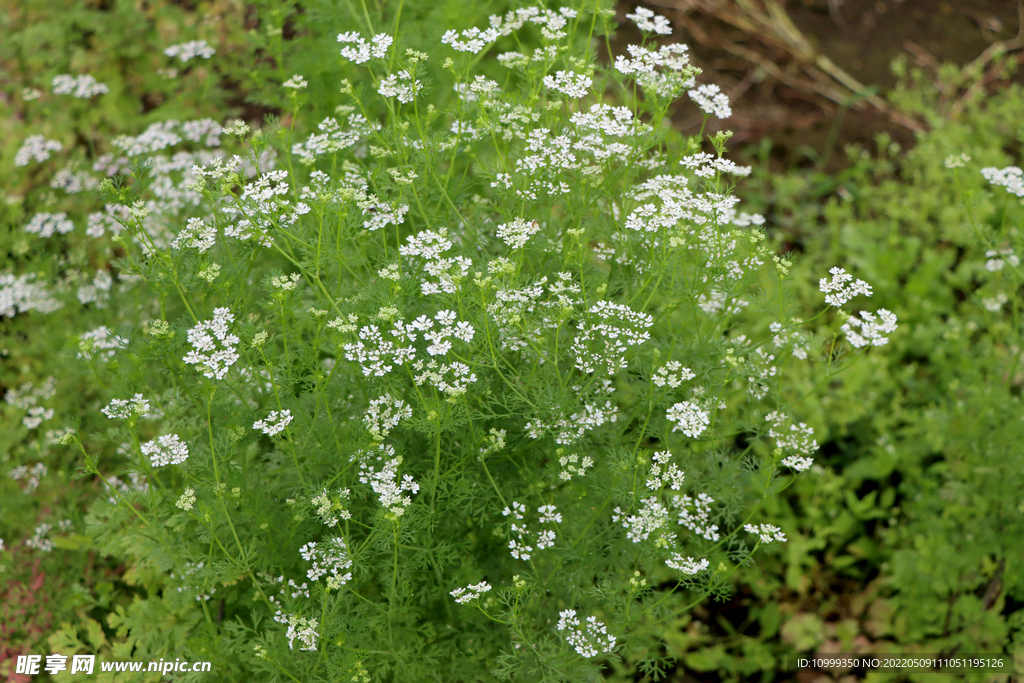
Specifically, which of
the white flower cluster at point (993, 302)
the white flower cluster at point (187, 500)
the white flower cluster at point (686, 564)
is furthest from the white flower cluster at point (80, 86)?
the white flower cluster at point (993, 302)

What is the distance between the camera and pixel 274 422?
252 centimetres

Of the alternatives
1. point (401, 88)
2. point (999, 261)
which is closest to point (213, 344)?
point (401, 88)

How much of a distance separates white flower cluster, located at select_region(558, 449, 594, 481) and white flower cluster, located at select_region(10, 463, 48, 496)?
277 centimetres

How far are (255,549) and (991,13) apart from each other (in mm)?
7353

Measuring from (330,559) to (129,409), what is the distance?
0.84 metres

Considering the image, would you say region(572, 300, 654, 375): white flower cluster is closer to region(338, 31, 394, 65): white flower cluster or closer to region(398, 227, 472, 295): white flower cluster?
region(398, 227, 472, 295): white flower cluster

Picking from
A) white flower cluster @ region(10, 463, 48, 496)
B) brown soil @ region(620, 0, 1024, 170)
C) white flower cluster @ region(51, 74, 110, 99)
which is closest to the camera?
white flower cluster @ region(10, 463, 48, 496)

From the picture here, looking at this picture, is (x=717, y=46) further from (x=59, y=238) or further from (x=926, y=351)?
(x=59, y=238)

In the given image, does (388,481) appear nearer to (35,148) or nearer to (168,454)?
(168,454)

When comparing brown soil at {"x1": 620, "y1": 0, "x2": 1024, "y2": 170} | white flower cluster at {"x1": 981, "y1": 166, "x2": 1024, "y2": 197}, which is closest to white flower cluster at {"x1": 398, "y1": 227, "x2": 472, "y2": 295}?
white flower cluster at {"x1": 981, "y1": 166, "x2": 1024, "y2": 197}

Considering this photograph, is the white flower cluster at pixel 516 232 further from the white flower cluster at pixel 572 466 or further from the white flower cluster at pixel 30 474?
the white flower cluster at pixel 30 474

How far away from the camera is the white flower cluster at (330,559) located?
2463 mm

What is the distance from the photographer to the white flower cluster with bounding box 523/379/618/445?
2.52 meters

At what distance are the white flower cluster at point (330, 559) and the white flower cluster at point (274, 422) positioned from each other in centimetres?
40
